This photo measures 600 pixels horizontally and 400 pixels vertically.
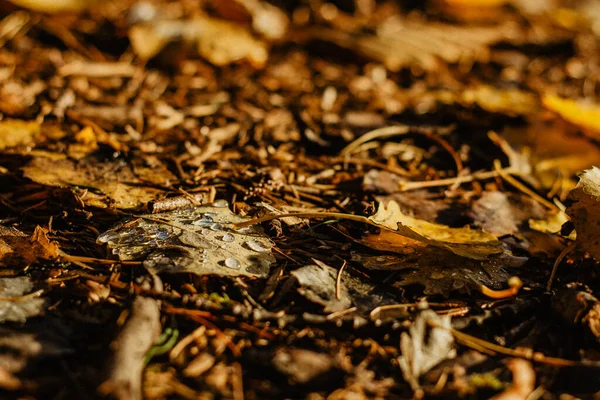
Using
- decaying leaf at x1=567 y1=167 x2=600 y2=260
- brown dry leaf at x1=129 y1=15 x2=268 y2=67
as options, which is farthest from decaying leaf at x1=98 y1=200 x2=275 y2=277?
brown dry leaf at x1=129 y1=15 x2=268 y2=67

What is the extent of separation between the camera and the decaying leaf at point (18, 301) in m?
1.16

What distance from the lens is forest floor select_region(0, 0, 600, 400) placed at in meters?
1.12

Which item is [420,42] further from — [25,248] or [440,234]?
[25,248]

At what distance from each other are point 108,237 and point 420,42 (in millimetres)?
2472

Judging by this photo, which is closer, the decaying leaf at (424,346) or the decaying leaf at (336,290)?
the decaying leaf at (424,346)

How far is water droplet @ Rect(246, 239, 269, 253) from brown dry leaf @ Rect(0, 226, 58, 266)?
0.51 metres

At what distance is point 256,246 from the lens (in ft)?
4.71

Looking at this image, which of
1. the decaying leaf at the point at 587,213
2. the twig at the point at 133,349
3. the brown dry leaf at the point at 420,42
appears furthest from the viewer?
the brown dry leaf at the point at 420,42

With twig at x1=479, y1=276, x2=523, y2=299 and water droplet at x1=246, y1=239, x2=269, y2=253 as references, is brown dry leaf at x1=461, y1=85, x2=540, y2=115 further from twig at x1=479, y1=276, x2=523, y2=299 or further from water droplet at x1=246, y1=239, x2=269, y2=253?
water droplet at x1=246, y1=239, x2=269, y2=253

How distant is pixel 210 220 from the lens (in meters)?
1.51

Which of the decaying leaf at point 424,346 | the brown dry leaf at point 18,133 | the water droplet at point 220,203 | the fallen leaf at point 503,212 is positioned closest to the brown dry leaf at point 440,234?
the fallen leaf at point 503,212

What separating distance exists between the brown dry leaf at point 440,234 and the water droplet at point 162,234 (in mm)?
580

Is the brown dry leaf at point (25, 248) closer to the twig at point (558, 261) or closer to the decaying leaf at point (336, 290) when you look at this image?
the decaying leaf at point (336, 290)

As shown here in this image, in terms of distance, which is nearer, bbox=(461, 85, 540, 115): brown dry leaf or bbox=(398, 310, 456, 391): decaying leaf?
bbox=(398, 310, 456, 391): decaying leaf
